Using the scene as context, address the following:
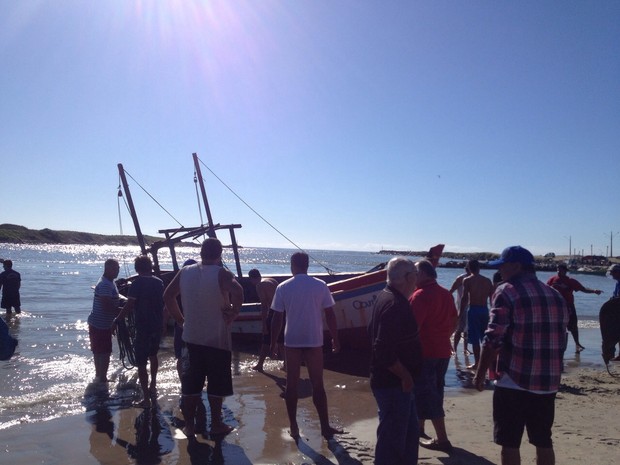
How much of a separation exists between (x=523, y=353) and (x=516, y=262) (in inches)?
23.6

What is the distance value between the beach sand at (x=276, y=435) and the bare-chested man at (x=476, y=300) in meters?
1.25

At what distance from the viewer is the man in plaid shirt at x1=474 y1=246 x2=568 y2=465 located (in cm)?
369

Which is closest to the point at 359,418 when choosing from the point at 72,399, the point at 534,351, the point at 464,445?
the point at 464,445

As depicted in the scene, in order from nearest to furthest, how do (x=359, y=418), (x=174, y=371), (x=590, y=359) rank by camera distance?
(x=359, y=418) → (x=174, y=371) → (x=590, y=359)

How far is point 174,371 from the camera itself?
376 inches

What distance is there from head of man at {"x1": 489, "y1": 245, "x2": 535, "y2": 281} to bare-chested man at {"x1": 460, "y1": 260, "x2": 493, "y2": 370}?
479 centimetres

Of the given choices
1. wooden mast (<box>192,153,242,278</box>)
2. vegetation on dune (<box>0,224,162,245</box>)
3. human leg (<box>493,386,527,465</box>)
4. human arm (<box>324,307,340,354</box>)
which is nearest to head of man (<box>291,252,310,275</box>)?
human arm (<box>324,307,340,354</box>)

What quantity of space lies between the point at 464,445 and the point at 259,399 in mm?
2938

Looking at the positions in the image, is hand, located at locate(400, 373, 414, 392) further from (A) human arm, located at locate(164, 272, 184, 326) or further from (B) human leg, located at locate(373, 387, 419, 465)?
(A) human arm, located at locate(164, 272, 184, 326)

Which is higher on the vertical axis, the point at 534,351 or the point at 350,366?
the point at 534,351

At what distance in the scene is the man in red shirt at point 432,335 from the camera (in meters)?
4.86

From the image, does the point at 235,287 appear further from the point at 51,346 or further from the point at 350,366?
the point at 51,346

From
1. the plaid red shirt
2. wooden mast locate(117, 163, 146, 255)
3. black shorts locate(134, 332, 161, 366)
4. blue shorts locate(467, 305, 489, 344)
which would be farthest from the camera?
wooden mast locate(117, 163, 146, 255)

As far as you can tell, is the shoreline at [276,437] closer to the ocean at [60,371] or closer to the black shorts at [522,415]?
the ocean at [60,371]
